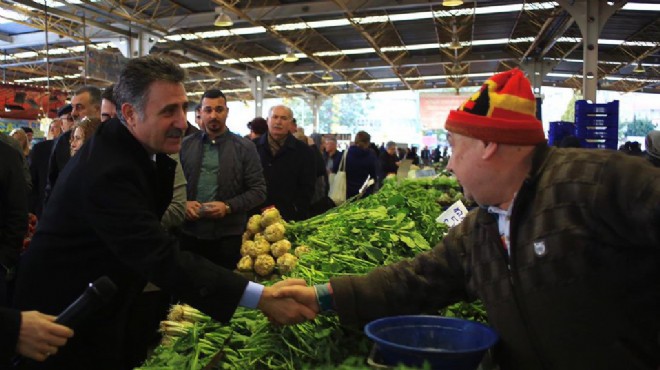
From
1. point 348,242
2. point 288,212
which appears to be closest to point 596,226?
point 348,242

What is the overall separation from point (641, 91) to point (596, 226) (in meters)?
32.8

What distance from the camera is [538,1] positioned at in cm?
1389

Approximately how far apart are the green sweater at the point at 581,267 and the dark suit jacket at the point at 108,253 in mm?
985

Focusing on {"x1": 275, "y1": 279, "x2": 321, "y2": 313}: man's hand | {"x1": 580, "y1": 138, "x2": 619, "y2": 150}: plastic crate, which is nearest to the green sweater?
{"x1": 275, "y1": 279, "x2": 321, "y2": 313}: man's hand

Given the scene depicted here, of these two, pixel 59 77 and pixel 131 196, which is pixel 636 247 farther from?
pixel 59 77

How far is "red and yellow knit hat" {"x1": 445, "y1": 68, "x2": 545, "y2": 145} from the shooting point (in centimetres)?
149

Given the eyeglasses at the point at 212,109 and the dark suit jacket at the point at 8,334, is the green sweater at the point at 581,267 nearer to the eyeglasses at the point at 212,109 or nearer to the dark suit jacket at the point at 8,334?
the dark suit jacket at the point at 8,334

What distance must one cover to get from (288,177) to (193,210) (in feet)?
4.77

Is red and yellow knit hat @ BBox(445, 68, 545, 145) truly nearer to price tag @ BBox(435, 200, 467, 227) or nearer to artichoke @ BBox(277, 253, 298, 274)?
artichoke @ BBox(277, 253, 298, 274)

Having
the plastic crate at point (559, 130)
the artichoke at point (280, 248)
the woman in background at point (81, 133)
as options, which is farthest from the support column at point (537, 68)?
the woman in background at point (81, 133)

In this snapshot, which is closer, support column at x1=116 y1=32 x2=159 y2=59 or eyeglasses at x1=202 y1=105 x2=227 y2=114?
eyeglasses at x1=202 y1=105 x2=227 y2=114

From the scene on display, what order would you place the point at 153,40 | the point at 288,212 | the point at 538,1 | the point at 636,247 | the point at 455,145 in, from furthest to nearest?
1. the point at 153,40
2. the point at 538,1
3. the point at 288,212
4. the point at 455,145
5. the point at 636,247

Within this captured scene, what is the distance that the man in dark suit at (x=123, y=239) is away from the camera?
1.91 metres

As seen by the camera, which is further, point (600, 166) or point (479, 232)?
point (479, 232)
